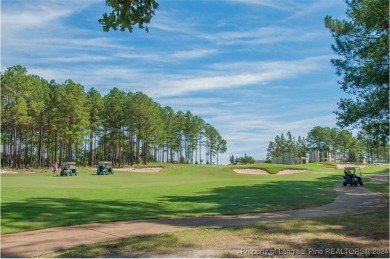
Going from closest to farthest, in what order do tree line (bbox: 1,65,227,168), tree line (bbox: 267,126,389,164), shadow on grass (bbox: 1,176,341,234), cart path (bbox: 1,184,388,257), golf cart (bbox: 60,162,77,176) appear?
cart path (bbox: 1,184,388,257) → shadow on grass (bbox: 1,176,341,234) → golf cart (bbox: 60,162,77,176) → tree line (bbox: 1,65,227,168) → tree line (bbox: 267,126,389,164)

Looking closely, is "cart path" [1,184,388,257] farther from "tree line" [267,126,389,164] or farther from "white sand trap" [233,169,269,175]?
"tree line" [267,126,389,164]

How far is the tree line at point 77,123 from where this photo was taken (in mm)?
59359

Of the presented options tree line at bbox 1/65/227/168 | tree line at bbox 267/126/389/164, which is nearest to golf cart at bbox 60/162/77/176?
tree line at bbox 1/65/227/168

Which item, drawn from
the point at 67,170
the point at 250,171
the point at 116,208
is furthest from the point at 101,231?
the point at 250,171

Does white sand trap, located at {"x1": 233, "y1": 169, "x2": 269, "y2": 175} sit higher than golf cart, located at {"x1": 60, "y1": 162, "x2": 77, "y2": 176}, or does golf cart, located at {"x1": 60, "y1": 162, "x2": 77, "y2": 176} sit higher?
golf cart, located at {"x1": 60, "y1": 162, "x2": 77, "y2": 176}

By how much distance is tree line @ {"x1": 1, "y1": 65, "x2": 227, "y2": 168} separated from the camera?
59.4 metres

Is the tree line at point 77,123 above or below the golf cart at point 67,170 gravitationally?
above

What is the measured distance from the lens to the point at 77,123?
2667 inches

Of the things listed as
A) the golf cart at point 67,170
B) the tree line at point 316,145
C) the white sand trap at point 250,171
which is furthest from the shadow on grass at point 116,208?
Result: the tree line at point 316,145

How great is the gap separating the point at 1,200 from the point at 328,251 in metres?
15.0

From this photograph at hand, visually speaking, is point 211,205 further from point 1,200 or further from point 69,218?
point 1,200

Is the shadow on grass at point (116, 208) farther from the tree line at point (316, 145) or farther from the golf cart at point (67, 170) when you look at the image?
the tree line at point (316, 145)

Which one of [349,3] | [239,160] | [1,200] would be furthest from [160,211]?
[239,160]

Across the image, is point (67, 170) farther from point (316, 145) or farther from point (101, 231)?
point (316, 145)
